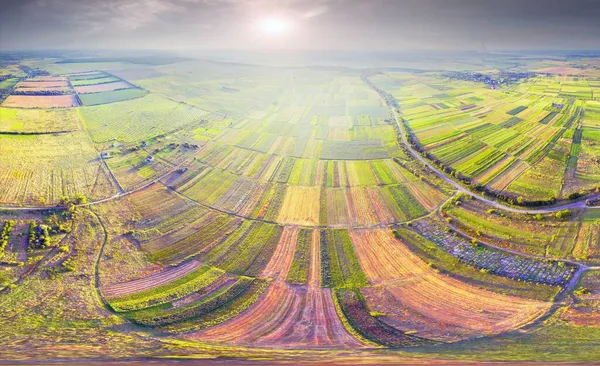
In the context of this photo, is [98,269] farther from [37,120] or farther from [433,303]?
[37,120]

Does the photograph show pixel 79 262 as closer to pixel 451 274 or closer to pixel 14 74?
pixel 451 274

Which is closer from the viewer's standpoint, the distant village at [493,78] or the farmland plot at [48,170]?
the farmland plot at [48,170]

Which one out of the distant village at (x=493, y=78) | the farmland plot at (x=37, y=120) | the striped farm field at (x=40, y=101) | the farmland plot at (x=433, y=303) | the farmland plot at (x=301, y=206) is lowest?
the farmland plot at (x=433, y=303)

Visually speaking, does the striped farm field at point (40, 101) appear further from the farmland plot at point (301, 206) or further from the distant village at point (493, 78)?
the distant village at point (493, 78)

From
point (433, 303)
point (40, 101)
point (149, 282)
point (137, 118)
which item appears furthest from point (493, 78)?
point (40, 101)

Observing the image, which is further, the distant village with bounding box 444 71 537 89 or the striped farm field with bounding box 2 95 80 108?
the distant village with bounding box 444 71 537 89

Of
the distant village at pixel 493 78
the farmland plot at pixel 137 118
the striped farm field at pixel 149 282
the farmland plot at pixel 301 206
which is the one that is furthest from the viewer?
the distant village at pixel 493 78

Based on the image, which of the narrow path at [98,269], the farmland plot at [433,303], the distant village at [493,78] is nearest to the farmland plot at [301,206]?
the farmland plot at [433,303]

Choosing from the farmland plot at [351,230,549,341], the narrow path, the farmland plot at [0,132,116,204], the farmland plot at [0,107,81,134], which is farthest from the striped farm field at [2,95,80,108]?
the farmland plot at [351,230,549,341]

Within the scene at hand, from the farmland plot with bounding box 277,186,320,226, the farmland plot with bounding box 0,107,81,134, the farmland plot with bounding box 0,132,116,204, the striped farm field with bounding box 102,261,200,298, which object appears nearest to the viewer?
the striped farm field with bounding box 102,261,200,298

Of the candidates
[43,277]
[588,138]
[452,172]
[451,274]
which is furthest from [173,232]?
[588,138]

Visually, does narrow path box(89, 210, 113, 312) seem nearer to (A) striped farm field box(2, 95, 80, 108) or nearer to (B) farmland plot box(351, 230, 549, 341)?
(B) farmland plot box(351, 230, 549, 341)

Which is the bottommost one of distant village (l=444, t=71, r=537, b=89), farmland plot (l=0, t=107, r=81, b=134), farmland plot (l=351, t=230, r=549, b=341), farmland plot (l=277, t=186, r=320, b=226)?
farmland plot (l=351, t=230, r=549, b=341)
